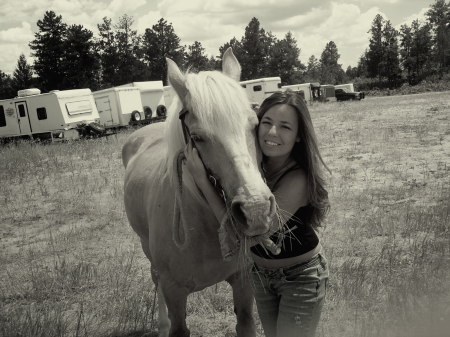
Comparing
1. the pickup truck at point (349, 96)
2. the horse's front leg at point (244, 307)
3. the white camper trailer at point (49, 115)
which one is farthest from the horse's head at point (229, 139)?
the pickup truck at point (349, 96)

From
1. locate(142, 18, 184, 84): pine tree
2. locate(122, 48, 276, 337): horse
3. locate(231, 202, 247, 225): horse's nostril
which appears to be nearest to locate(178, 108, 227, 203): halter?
locate(122, 48, 276, 337): horse

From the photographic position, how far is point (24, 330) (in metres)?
3.15

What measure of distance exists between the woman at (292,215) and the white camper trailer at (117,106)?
2125 centimetres

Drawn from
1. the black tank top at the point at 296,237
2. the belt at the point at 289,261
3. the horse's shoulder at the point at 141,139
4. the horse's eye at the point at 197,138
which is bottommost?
the belt at the point at 289,261

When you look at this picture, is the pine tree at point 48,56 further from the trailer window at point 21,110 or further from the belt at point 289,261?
the belt at point 289,261

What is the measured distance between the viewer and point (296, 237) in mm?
2191

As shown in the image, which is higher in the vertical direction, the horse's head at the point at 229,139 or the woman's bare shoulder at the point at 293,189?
the horse's head at the point at 229,139

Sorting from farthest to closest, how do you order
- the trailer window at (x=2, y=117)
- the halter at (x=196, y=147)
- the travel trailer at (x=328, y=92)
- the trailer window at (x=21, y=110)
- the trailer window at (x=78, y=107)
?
the travel trailer at (x=328, y=92), the trailer window at (x=2, y=117), the trailer window at (x=21, y=110), the trailer window at (x=78, y=107), the halter at (x=196, y=147)

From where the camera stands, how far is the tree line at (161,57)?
5141 cm

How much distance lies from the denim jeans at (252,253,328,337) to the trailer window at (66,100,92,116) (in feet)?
66.4

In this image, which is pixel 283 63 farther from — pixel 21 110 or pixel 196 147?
pixel 196 147

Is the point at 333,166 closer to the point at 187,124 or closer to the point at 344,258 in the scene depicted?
the point at 344,258

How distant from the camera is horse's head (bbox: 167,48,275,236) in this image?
179 cm

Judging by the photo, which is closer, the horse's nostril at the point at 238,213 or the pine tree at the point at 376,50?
the horse's nostril at the point at 238,213
